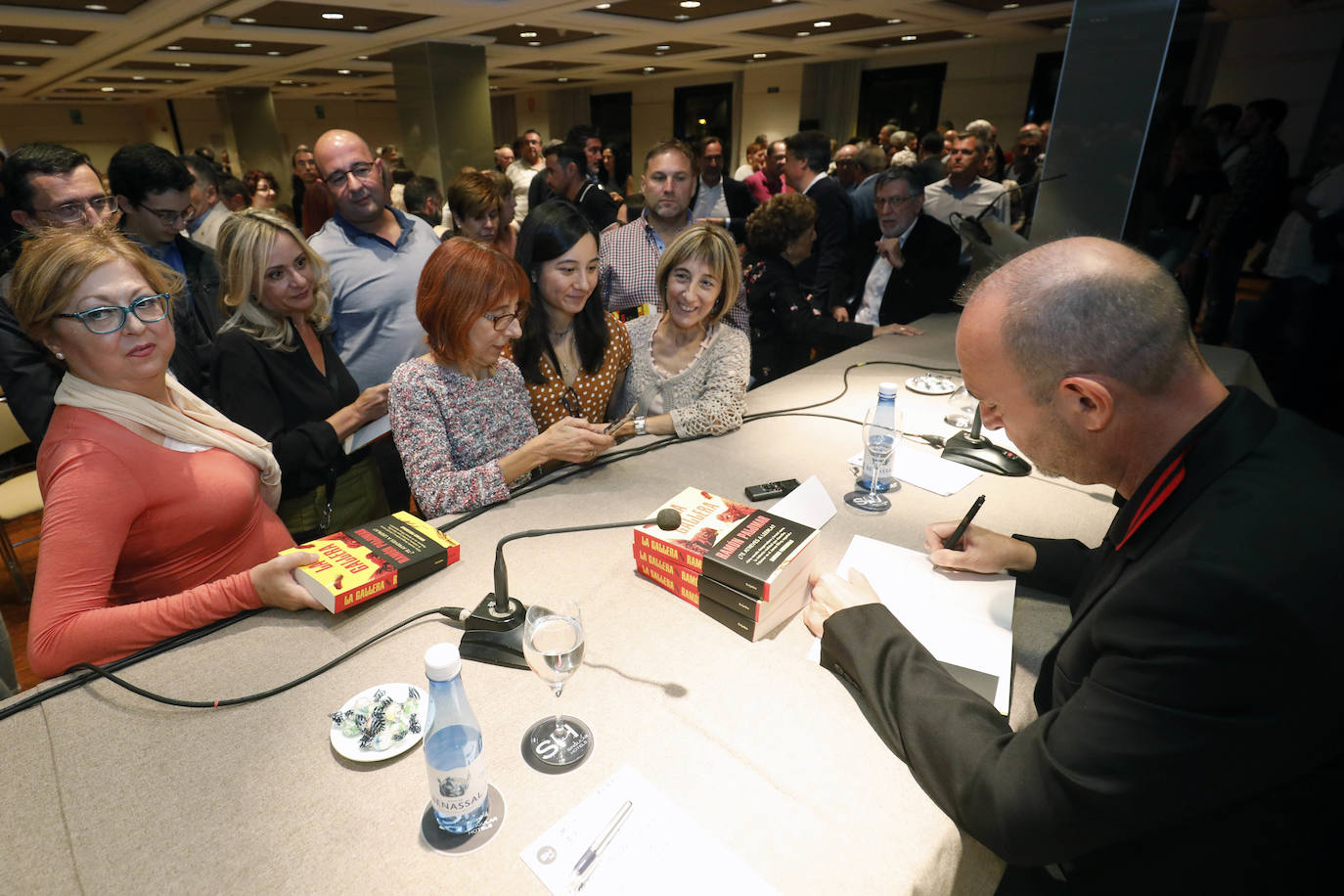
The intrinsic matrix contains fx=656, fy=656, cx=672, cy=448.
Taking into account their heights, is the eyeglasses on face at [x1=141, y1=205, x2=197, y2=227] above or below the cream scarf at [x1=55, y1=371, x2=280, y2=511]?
above

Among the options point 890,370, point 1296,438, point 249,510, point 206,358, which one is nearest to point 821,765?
point 1296,438

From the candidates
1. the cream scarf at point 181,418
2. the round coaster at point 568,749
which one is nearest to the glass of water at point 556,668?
the round coaster at point 568,749

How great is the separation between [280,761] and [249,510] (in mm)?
715

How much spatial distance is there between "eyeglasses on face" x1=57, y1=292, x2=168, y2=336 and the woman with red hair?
0.51 meters

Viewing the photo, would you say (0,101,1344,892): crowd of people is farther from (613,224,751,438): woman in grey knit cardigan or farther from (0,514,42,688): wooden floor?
(0,514,42,688): wooden floor

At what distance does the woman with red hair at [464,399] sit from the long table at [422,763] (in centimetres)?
32

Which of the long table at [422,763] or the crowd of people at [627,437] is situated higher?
the crowd of people at [627,437]

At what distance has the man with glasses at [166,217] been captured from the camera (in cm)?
219

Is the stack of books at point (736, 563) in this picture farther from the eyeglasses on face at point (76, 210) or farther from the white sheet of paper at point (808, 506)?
the eyeglasses on face at point (76, 210)

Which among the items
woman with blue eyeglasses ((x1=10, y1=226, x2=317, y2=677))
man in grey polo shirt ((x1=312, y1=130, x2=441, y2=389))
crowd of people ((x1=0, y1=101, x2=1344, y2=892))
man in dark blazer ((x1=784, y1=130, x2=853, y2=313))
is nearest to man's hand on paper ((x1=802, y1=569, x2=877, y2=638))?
crowd of people ((x1=0, y1=101, x2=1344, y2=892))

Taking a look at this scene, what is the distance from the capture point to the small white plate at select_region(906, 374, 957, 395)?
2.46m

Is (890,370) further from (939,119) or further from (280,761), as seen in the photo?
(939,119)

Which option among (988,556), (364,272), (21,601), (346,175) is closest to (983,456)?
(988,556)

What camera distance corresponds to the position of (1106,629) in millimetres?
806
